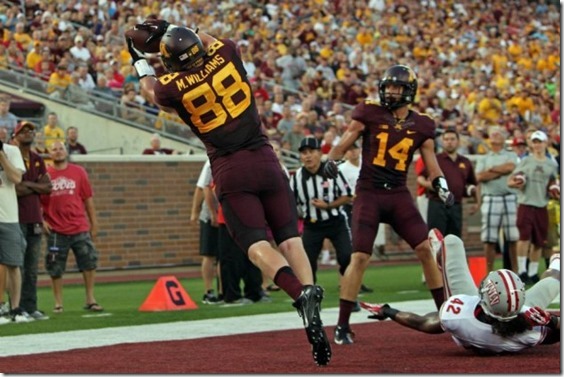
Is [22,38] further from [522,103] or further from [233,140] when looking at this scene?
[233,140]

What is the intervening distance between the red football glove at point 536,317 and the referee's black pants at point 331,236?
14.9 ft

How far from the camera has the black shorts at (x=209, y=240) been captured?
13758 millimetres

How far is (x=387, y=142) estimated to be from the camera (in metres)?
9.08

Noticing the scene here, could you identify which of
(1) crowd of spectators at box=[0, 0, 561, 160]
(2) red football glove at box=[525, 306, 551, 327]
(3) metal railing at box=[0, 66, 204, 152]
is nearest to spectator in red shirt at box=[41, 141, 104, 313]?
(2) red football glove at box=[525, 306, 551, 327]

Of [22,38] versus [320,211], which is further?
[22,38]

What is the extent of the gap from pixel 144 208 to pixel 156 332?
28.5 feet

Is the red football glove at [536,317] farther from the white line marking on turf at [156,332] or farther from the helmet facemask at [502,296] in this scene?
the white line marking on turf at [156,332]

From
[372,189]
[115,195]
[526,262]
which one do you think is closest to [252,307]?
[372,189]

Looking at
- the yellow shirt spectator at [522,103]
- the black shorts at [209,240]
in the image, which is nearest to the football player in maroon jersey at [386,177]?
A: the black shorts at [209,240]

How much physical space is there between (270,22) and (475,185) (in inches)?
472

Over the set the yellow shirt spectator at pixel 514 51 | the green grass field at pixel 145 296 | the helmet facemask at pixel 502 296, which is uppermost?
the yellow shirt spectator at pixel 514 51

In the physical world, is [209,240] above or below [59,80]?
below

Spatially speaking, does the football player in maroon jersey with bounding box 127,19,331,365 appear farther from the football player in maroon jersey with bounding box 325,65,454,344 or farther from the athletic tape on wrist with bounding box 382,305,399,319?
the football player in maroon jersey with bounding box 325,65,454,344

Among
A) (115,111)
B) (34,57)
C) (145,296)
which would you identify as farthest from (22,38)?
(145,296)
